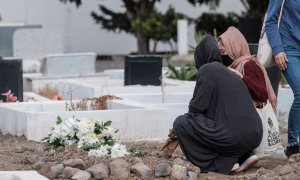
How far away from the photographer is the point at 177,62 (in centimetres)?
2012

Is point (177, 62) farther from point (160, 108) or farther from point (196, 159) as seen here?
point (196, 159)

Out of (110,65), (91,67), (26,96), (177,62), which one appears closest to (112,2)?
(110,65)

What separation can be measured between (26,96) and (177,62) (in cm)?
763

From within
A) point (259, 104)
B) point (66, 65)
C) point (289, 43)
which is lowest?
point (66, 65)

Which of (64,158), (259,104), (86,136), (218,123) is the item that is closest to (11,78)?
(86,136)

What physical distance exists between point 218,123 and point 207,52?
58 cm

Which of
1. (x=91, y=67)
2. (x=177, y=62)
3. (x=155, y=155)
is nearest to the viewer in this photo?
(x=155, y=155)

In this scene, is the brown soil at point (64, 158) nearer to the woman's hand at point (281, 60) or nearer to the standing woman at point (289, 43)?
the standing woman at point (289, 43)

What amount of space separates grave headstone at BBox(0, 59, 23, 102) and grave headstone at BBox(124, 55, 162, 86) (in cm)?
199

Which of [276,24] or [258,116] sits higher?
[276,24]

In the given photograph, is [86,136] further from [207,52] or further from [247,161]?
[247,161]

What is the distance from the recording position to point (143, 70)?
13.4 metres

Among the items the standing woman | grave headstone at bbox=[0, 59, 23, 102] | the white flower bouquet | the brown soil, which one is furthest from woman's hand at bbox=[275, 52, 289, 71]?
grave headstone at bbox=[0, 59, 23, 102]

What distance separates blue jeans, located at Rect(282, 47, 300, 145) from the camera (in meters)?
8.05
